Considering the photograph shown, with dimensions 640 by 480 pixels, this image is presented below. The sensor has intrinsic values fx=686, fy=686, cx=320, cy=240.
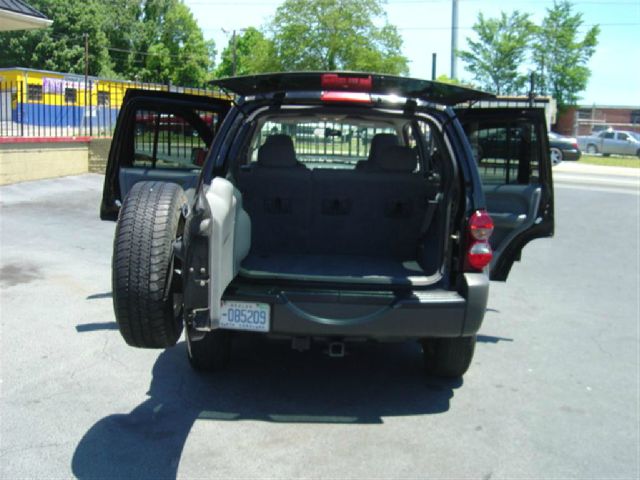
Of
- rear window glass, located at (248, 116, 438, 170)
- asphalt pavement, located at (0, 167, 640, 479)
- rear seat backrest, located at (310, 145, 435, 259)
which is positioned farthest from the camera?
rear window glass, located at (248, 116, 438, 170)

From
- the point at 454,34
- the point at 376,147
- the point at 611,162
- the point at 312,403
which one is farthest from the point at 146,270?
the point at 611,162

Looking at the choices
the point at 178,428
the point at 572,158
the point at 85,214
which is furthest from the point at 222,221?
the point at 572,158

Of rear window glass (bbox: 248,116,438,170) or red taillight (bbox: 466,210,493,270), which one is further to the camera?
rear window glass (bbox: 248,116,438,170)

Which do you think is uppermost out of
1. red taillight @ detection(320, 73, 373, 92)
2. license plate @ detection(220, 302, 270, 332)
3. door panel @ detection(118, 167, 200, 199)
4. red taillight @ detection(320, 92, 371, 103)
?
red taillight @ detection(320, 73, 373, 92)

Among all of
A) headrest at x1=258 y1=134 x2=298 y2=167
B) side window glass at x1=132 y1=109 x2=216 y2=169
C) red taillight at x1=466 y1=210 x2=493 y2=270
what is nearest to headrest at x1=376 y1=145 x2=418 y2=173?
headrest at x1=258 y1=134 x2=298 y2=167

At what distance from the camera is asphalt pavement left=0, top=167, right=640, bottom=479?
140 inches

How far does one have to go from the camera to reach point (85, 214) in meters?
10.9

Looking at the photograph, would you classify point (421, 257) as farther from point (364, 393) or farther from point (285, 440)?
point (285, 440)

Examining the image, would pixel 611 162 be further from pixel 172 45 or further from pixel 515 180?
pixel 172 45

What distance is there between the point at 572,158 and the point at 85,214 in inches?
992

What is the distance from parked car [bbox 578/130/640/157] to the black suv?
37.9m

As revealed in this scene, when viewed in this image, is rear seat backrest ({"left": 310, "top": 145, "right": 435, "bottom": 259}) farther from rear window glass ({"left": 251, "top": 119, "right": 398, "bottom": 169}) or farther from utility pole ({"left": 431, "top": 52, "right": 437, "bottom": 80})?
utility pole ({"left": 431, "top": 52, "right": 437, "bottom": 80})

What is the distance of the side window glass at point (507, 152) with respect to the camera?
5.52m

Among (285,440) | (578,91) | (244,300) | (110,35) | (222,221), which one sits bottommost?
(285,440)
